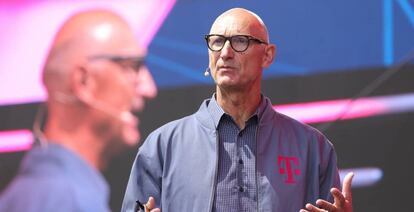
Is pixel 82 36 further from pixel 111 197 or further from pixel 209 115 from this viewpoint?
pixel 209 115

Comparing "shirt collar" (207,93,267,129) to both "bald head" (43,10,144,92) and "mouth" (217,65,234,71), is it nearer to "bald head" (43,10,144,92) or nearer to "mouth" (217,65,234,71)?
"mouth" (217,65,234,71)

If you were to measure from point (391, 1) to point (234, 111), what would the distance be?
1.43m

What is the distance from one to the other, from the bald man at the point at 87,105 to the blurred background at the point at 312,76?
49 mm

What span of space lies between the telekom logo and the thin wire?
1204 mm

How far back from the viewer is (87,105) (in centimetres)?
346

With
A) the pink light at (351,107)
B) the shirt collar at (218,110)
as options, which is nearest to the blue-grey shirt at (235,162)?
the shirt collar at (218,110)

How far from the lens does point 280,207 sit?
2.12m

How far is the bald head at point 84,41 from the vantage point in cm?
346

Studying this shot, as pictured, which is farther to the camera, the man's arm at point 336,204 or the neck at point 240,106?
the neck at point 240,106

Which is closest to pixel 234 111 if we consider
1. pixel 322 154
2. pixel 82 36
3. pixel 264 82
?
pixel 322 154

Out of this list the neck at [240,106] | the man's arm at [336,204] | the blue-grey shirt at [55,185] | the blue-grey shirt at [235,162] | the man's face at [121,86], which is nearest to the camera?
the man's arm at [336,204]

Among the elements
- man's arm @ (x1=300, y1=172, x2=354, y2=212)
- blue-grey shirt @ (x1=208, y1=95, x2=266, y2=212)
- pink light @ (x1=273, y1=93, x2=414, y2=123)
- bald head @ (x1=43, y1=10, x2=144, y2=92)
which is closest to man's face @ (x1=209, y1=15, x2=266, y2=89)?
blue-grey shirt @ (x1=208, y1=95, x2=266, y2=212)

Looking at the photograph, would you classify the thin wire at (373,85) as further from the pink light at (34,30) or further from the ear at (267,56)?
the ear at (267,56)

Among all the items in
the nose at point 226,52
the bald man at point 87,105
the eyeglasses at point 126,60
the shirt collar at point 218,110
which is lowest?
the bald man at point 87,105
